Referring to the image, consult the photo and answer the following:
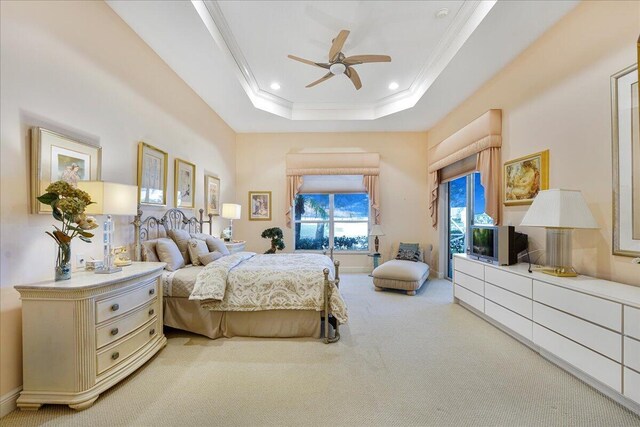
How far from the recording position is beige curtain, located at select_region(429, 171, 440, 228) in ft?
18.4

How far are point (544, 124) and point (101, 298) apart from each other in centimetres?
449

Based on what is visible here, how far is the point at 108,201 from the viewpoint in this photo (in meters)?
2.10

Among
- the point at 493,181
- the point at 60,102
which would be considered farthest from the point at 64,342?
the point at 493,181

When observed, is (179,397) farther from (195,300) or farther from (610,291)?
(610,291)

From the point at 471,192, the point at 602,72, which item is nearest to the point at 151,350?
the point at 602,72

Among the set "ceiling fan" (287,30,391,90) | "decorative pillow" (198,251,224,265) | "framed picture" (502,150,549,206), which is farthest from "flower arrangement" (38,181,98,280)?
"framed picture" (502,150,549,206)

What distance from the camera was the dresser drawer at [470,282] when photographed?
3.38 meters

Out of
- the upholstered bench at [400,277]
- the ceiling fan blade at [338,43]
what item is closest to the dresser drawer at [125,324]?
the ceiling fan blade at [338,43]

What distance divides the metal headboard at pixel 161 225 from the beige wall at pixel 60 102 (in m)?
0.13

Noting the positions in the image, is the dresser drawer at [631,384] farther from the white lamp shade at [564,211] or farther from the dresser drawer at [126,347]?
the dresser drawer at [126,347]

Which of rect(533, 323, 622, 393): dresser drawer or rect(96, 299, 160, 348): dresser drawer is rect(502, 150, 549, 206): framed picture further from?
rect(96, 299, 160, 348): dresser drawer

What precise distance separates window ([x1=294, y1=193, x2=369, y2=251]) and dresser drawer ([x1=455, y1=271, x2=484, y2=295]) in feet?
8.50

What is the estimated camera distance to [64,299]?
A: 178cm

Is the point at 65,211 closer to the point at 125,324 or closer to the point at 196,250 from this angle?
the point at 125,324
